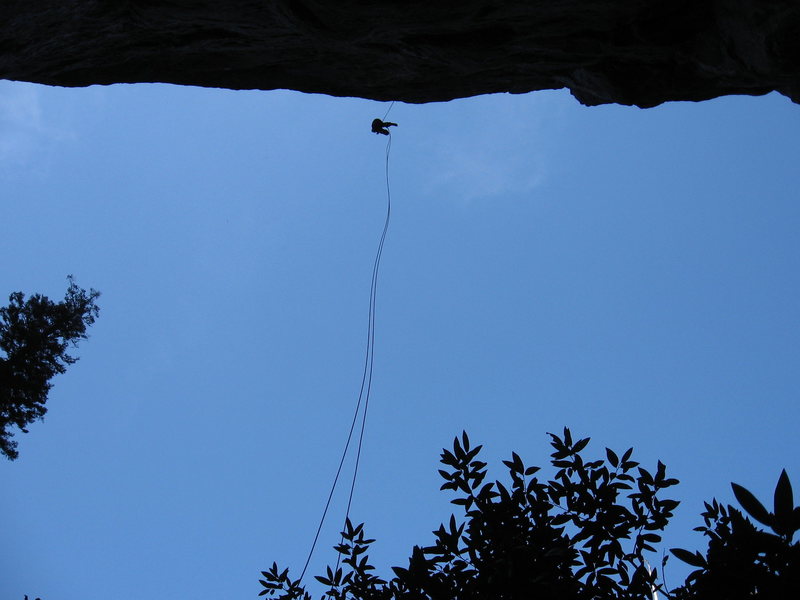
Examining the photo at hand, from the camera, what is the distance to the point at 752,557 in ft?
9.08

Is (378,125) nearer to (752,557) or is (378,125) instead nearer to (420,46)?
(420,46)

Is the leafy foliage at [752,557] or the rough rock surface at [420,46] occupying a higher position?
the rough rock surface at [420,46]

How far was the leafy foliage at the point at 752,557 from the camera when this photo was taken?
2277 mm

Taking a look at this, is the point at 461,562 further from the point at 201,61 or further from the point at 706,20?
the point at 201,61

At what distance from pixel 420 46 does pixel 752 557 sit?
5515 millimetres

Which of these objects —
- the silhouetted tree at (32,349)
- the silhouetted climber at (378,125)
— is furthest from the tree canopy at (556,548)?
the silhouetted tree at (32,349)

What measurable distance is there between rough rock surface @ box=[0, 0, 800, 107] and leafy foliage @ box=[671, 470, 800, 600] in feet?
11.0

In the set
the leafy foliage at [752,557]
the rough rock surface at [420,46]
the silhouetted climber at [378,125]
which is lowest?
the leafy foliage at [752,557]

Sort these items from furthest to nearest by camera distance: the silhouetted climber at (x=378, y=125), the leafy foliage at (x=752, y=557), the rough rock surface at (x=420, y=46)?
the silhouetted climber at (x=378, y=125) → the rough rock surface at (x=420, y=46) → the leafy foliage at (x=752, y=557)

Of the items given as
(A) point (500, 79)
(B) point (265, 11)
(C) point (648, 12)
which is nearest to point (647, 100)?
(C) point (648, 12)

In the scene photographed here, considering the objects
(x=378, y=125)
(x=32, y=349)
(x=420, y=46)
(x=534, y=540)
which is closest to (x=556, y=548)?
(x=534, y=540)

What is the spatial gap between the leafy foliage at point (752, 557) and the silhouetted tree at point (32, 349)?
13.0 m

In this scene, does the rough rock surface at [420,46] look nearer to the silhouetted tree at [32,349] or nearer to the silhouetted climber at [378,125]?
the silhouetted climber at [378,125]

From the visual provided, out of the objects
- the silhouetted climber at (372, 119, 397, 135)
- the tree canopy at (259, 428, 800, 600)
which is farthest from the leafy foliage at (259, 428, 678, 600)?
the silhouetted climber at (372, 119, 397, 135)
